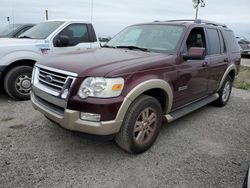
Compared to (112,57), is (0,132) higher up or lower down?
lower down

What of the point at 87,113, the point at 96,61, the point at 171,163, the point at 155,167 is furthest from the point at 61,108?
the point at 171,163

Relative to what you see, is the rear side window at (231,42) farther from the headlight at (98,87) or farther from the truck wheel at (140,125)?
the headlight at (98,87)

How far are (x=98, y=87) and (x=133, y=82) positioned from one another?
0.45 metres

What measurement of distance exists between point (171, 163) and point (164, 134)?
0.89m

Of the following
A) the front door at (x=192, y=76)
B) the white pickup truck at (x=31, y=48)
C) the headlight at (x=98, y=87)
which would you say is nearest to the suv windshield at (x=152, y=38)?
the front door at (x=192, y=76)

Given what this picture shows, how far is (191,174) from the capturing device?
9.45 ft

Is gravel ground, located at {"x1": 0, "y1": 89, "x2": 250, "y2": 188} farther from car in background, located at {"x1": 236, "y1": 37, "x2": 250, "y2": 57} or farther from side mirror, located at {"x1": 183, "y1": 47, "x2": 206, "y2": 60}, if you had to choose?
car in background, located at {"x1": 236, "y1": 37, "x2": 250, "y2": 57}

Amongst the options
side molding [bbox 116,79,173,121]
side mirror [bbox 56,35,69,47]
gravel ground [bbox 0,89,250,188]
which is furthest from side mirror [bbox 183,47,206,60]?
side mirror [bbox 56,35,69,47]

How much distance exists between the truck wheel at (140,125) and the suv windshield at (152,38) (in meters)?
1.00

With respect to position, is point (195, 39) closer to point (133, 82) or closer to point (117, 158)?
point (133, 82)

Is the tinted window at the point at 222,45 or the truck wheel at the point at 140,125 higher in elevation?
the tinted window at the point at 222,45

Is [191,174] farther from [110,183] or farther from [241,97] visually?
[241,97]

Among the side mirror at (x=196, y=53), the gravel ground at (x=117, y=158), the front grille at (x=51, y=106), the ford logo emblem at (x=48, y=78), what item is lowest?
the gravel ground at (x=117, y=158)

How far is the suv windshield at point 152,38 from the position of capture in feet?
12.3
